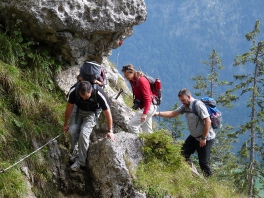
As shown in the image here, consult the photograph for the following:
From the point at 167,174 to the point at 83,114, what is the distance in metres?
2.42

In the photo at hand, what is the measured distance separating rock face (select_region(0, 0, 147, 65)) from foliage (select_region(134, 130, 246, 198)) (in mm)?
3693

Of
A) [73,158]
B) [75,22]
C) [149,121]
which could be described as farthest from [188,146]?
[75,22]

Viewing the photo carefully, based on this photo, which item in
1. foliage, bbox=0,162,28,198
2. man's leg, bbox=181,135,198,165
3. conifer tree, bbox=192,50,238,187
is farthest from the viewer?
conifer tree, bbox=192,50,238,187

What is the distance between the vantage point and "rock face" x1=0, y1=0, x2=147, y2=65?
29.7 feet

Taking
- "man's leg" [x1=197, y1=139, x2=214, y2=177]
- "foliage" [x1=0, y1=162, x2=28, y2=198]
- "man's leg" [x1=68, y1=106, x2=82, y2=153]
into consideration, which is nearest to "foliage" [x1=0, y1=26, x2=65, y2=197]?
"foliage" [x1=0, y1=162, x2=28, y2=198]

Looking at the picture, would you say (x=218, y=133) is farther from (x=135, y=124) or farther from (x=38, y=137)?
(x=38, y=137)

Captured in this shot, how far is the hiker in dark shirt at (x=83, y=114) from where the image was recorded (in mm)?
7215

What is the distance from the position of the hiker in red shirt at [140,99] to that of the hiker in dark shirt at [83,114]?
1.09 meters

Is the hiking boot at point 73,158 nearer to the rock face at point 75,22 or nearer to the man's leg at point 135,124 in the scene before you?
the man's leg at point 135,124

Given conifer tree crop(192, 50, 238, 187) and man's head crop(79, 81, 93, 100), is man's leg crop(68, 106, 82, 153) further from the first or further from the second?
conifer tree crop(192, 50, 238, 187)

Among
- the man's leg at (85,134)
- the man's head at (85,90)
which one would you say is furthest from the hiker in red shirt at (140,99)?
the man's head at (85,90)

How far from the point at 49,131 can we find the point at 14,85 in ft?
4.63

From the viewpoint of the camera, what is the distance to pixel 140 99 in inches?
334

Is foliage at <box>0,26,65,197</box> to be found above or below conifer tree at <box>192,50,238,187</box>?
below
